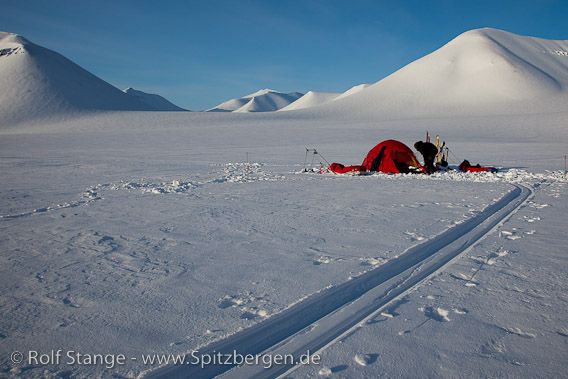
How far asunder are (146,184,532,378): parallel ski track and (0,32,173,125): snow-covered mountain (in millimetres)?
102078

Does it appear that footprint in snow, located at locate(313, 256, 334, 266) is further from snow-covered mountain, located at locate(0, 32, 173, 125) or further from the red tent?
snow-covered mountain, located at locate(0, 32, 173, 125)

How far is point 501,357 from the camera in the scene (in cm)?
291

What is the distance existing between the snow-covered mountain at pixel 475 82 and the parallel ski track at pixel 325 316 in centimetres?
7555

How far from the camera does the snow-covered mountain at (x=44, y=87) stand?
9175 cm

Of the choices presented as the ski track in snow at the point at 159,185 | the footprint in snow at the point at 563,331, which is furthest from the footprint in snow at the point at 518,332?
the ski track in snow at the point at 159,185

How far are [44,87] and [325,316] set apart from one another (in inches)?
4916

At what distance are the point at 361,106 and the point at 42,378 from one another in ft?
299

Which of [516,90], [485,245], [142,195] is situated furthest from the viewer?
[516,90]

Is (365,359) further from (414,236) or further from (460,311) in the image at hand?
(414,236)

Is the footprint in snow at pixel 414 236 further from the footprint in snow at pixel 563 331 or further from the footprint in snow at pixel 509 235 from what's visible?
the footprint in snow at pixel 563 331

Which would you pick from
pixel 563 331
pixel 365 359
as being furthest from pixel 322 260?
pixel 563 331

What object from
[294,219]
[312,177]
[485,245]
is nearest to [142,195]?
[294,219]

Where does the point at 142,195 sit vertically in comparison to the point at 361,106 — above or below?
below

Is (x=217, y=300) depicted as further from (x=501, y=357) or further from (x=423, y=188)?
(x=423, y=188)
